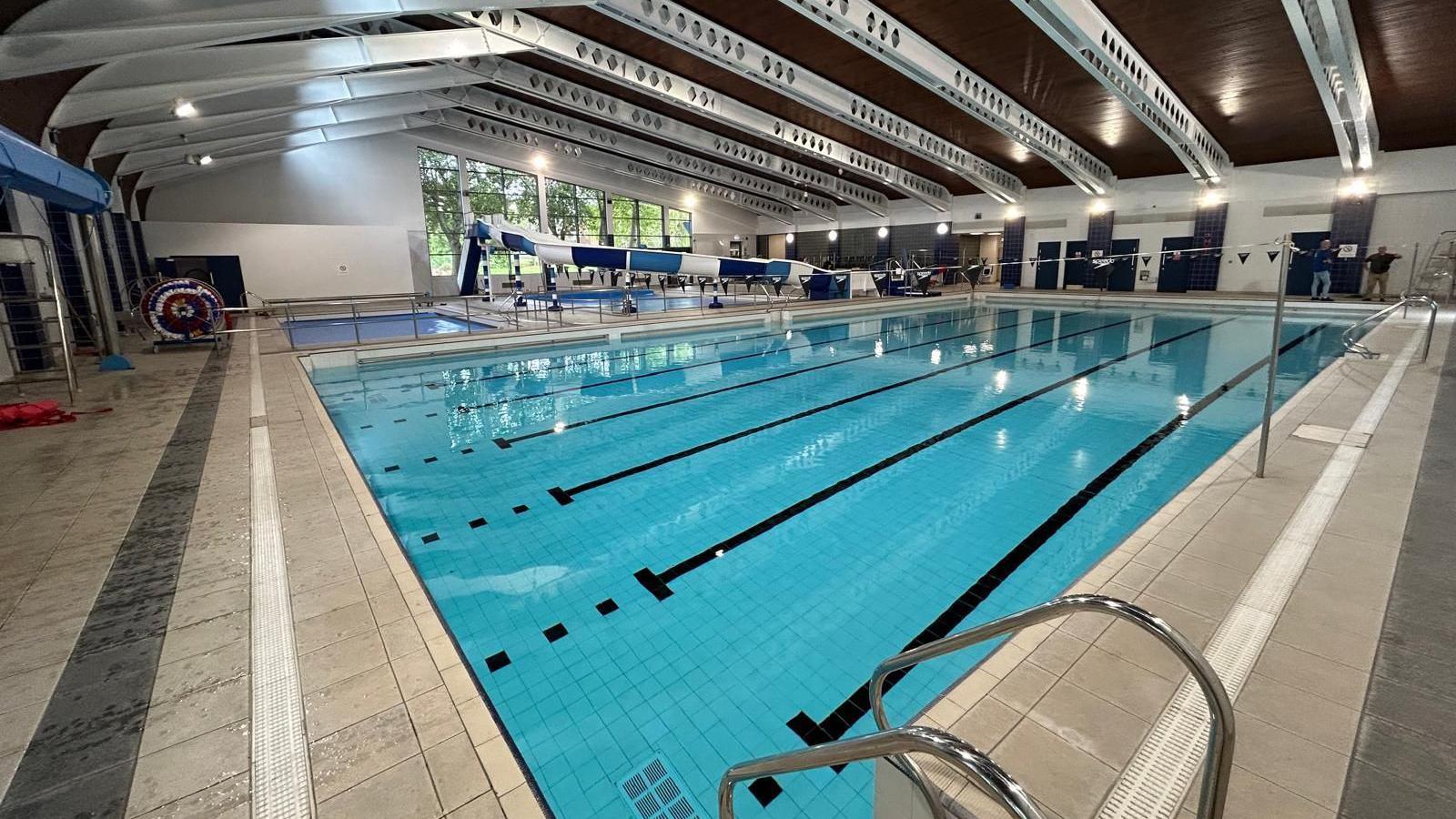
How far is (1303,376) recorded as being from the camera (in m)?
5.60

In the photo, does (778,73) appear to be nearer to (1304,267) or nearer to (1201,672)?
(1201,672)

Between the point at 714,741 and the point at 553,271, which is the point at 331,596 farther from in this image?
the point at 553,271

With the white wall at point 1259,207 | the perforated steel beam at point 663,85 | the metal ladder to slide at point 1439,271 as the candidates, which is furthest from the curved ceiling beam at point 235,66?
the metal ladder to slide at point 1439,271

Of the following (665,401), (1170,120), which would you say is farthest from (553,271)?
(1170,120)

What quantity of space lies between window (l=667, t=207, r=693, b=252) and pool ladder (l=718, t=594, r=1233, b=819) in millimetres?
21125

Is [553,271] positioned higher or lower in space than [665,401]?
higher

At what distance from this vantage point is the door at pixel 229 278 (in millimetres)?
13203

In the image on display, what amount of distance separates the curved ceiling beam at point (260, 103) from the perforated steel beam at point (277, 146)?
329 centimetres

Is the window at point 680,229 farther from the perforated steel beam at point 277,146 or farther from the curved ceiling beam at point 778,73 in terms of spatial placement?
the curved ceiling beam at point 778,73

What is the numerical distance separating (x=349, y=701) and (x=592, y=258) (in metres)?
7.93

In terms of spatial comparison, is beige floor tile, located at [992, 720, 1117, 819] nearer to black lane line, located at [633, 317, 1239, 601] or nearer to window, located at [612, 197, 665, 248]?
black lane line, located at [633, 317, 1239, 601]

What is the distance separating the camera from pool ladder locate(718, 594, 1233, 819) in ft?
2.12

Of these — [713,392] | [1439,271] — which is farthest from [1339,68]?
[713,392]

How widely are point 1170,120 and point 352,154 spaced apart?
58.1 ft
